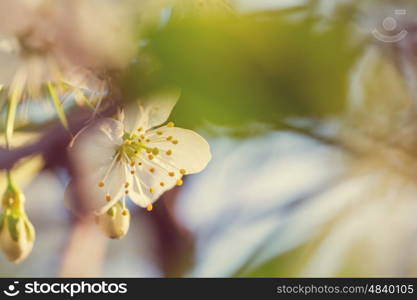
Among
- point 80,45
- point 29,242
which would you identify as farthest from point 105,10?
point 29,242

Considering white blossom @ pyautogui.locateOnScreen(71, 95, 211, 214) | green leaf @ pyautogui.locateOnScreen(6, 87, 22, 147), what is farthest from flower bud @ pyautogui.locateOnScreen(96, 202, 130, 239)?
green leaf @ pyautogui.locateOnScreen(6, 87, 22, 147)

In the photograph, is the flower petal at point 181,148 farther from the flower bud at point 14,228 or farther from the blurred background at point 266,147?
the flower bud at point 14,228

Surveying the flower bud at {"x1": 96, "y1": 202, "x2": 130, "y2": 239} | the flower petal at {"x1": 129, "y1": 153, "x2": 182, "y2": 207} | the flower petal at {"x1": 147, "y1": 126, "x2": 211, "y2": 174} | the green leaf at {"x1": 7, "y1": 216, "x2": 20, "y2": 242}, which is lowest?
the green leaf at {"x1": 7, "y1": 216, "x2": 20, "y2": 242}

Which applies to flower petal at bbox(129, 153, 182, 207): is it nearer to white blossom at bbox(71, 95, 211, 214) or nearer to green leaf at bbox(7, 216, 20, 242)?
white blossom at bbox(71, 95, 211, 214)

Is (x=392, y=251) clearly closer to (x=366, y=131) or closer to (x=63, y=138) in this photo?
(x=366, y=131)

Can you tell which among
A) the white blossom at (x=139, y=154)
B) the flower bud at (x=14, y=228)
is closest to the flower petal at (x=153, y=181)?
the white blossom at (x=139, y=154)
